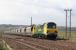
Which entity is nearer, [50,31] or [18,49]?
[18,49]

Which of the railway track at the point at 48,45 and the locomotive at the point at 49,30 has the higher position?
the locomotive at the point at 49,30

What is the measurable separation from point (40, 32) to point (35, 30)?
5010 mm

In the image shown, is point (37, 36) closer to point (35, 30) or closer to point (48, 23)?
point (35, 30)

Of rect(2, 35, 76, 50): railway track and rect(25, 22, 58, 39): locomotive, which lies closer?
rect(2, 35, 76, 50): railway track

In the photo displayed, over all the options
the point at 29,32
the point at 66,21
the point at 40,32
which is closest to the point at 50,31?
the point at 40,32

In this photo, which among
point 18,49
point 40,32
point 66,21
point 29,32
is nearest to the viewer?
point 18,49

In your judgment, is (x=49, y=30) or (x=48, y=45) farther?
(x=49, y=30)

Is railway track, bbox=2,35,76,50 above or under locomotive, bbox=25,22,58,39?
under

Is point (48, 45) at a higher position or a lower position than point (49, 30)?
lower

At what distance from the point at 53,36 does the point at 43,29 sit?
323 centimetres

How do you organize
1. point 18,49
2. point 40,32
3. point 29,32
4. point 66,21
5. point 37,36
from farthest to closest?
point 66,21
point 29,32
point 37,36
point 40,32
point 18,49

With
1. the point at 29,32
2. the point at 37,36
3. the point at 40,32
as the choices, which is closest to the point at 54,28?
the point at 40,32

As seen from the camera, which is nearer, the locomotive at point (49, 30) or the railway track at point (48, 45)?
the railway track at point (48, 45)

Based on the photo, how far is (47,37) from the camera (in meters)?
54.2
